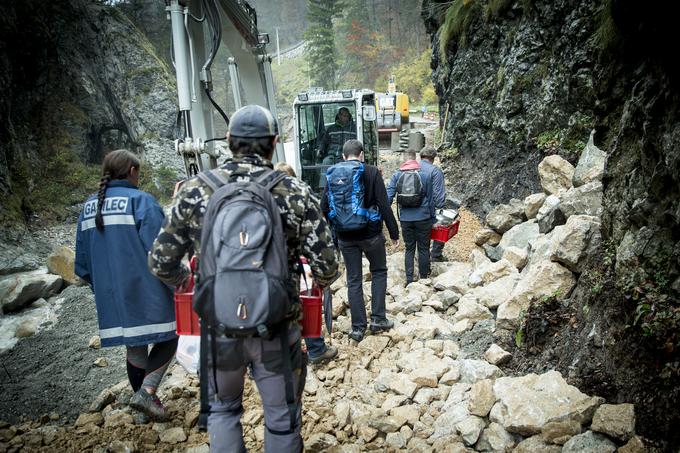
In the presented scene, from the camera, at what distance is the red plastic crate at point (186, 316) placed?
7.80 ft

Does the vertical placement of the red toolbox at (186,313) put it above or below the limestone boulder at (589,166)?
below

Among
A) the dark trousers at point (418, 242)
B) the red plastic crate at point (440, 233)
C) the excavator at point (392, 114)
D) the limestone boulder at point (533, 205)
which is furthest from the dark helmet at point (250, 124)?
the excavator at point (392, 114)

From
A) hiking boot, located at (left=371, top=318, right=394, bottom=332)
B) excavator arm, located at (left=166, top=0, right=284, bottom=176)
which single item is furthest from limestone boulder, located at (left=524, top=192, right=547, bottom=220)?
excavator arm, located at (left=166, top=0, right=284, bottom=176)

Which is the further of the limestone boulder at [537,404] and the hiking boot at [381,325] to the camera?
the hiking boot at [381,325]

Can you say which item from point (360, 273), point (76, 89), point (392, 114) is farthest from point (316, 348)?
point (392, 114)

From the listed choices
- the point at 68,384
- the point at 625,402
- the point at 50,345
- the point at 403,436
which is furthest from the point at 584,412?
the point at 50,345

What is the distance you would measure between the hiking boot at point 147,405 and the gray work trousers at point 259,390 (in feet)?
4.23

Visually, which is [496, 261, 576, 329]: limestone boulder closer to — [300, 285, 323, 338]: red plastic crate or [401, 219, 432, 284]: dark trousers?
[401, 219, 432, 284]: dark trousers

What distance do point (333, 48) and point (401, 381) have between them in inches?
1611

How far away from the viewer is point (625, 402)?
2.60 m

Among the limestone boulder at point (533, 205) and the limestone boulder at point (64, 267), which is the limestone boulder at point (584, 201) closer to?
the limestone boulder at point (533, 205)

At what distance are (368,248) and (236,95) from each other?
319cm

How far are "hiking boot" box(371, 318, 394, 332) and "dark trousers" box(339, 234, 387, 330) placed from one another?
34mm

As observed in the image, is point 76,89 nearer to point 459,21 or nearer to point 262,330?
point 459,21
